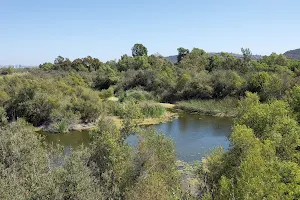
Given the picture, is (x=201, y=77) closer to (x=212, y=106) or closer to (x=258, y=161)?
(x=212, y=106)

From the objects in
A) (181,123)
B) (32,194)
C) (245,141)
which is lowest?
(181,123)

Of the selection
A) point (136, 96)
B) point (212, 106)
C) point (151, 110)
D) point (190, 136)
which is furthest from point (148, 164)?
point (136, 96)

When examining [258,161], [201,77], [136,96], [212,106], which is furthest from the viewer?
[201,77]

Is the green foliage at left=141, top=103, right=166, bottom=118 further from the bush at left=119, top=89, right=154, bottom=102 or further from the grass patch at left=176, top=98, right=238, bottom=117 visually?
the bush at left=119, top=89, right=154, bottom=102

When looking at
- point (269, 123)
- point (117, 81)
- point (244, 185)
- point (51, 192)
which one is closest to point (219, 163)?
point (269, 123)

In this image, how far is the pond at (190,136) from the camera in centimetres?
3175

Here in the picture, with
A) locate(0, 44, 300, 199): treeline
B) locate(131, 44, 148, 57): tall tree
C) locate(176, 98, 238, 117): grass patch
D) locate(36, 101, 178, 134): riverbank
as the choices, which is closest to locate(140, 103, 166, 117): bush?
locate(36, 101, 178, 134): riverbank

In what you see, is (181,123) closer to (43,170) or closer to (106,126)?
(106,126)

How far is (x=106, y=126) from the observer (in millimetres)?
20375

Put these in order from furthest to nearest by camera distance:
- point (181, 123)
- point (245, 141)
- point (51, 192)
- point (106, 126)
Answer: point (181, 123)
point (106, 126)
point (245, 141)
point (51, 192)

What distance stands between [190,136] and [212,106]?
19.5 m

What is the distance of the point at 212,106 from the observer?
5647 cm

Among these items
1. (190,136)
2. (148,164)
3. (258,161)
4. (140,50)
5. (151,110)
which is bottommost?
(190,136)

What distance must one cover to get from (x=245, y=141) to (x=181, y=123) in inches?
1152
